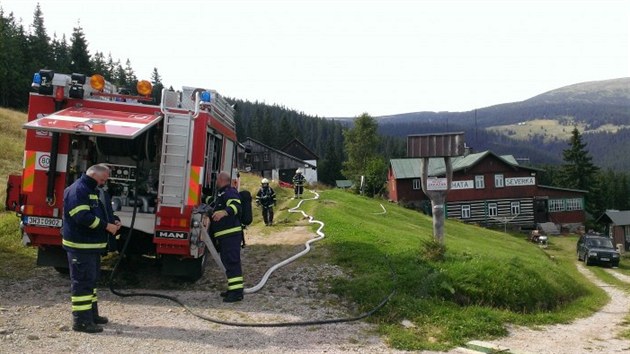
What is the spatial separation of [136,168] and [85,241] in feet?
8.05

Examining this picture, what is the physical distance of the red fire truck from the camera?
8.12 metres

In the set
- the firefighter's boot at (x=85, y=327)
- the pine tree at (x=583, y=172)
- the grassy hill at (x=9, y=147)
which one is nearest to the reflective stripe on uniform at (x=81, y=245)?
the firefighter's boot at (x=85, y=327)

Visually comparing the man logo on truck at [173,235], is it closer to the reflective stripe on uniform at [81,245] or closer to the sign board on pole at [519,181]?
the reflective stripe on uniform at [81,245]

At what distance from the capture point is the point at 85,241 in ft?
21.3

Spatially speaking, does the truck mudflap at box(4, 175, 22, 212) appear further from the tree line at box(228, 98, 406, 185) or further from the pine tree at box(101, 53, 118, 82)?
the pine tree at box(101, 53, 118, 82)

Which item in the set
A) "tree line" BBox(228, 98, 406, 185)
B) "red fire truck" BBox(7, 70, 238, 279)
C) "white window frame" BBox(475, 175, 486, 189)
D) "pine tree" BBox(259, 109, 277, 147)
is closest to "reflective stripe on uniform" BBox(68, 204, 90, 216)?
"red fire truck" BBox(7, 70, 238, 279)

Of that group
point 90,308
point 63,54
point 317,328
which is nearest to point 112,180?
point 90,308

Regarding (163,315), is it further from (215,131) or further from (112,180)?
(215,131)

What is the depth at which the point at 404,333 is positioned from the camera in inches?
273

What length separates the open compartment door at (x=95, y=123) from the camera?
7.25 m

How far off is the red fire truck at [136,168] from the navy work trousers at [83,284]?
1.64m

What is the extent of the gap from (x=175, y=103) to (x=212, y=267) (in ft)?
12.4

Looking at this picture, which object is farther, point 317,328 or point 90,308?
point 317,328

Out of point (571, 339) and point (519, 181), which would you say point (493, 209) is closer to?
point (519, 181)
